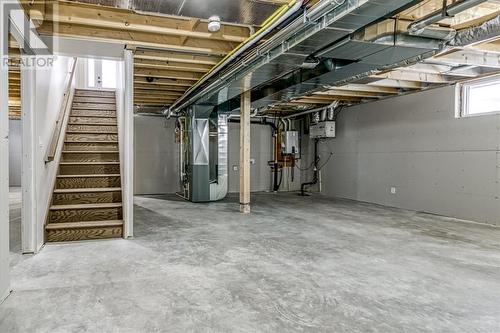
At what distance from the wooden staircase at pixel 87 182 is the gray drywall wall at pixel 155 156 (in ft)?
8.33

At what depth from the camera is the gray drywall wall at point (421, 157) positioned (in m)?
5.21

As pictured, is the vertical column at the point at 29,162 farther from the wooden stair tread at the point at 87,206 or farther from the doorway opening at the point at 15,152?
the wooden stair tread at the point at 87,206

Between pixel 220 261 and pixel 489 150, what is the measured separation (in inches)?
180

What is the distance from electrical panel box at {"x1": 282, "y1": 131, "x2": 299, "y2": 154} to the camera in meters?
9.42

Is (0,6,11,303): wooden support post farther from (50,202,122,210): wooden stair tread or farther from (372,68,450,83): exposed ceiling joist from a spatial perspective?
(372,68,450,83): exposed ceiling joist

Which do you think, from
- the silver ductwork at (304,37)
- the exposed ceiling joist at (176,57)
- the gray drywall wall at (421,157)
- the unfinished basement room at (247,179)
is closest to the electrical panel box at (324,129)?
the gray drywall wall at (421,157)

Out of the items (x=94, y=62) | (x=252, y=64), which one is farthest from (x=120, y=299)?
(x=94, y=62)

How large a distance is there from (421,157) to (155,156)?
6.27 meters

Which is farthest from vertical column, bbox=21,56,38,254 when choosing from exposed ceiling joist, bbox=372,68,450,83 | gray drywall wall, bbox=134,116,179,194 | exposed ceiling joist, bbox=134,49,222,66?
gray drywall wall, bbox=134,116,179,194

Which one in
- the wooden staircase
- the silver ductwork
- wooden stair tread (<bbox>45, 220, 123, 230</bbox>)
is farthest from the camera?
the wooden staircase

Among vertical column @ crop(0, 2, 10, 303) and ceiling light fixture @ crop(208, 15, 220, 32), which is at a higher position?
ceiling light fixture @ crop(208, 15, 220, 32)

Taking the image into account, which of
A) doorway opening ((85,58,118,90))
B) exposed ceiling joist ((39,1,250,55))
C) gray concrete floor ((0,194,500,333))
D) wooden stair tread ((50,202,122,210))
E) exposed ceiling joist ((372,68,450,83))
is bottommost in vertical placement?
gray concrete floor ((0,194,500,333))

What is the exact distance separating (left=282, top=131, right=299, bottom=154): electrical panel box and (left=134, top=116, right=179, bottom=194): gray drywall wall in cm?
301

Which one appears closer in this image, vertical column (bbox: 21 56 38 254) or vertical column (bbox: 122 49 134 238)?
vertical column (bbox: 21 56 38 254)
